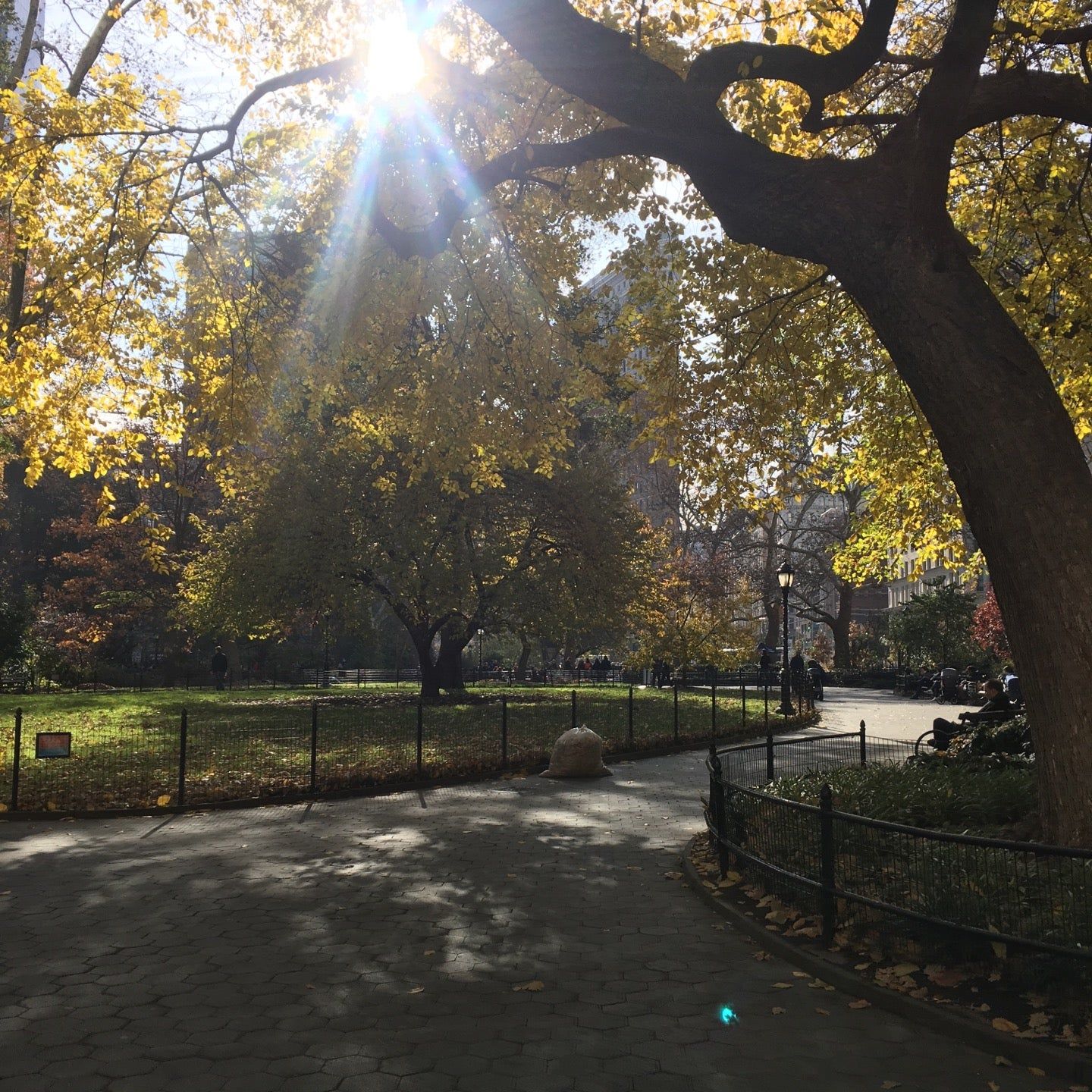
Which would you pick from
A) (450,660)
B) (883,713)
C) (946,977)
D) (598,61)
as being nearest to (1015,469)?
(946,977)

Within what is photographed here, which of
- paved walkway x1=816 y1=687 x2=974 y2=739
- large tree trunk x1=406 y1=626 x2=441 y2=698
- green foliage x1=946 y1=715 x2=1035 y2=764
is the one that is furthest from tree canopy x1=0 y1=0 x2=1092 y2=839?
large tree trunk x1=406 y1=626 x2=441 y2=698

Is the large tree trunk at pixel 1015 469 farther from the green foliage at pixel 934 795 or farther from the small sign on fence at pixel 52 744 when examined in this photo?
the small sign on fence at pixel 52 744

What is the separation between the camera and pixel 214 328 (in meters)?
17.0

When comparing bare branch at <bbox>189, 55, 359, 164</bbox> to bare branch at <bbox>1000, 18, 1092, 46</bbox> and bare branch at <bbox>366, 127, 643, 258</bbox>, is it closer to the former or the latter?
bare branch at <bbox>366, 127, 643, 258</bbox>

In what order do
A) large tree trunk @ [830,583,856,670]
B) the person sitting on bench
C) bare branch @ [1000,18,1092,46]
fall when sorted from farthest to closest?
large tree trunk @ [830,583,856,670]
the person sitting on bench
bare branch @ [1000,18,1092,46]

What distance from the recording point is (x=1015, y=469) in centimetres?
669

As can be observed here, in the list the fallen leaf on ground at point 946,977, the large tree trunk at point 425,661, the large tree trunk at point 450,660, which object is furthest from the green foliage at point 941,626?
the fallen leaf on ground at point 946,977

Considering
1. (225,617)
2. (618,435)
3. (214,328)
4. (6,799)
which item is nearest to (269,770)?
(6,799)

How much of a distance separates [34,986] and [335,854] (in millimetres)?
4033

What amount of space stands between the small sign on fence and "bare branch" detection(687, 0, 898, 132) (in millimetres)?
9112

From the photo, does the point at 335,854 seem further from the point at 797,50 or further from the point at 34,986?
the point at 797,50

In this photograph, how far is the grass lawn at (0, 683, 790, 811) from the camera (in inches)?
542

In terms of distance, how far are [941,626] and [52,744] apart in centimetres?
4449

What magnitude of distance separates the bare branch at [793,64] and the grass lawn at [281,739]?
992cm
